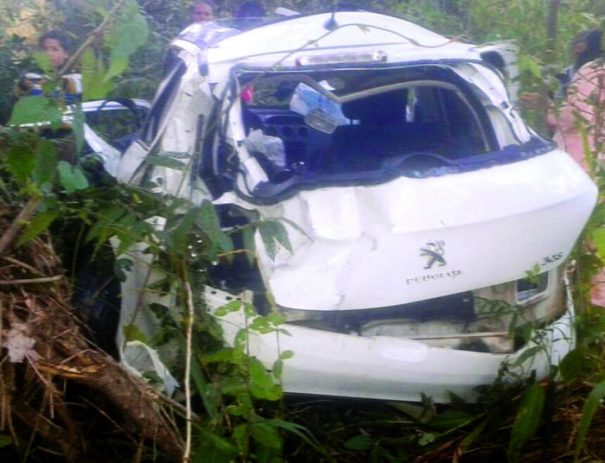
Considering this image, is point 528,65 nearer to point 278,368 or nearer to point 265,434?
point 278,368

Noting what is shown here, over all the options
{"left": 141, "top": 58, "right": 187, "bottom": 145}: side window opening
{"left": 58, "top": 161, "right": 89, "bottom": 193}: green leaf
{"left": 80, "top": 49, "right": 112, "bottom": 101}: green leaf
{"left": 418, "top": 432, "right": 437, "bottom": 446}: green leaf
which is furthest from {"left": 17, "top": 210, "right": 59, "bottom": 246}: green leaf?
{"left": 418, "top": 432, "right": 437, "bottom": 446}: green leaf

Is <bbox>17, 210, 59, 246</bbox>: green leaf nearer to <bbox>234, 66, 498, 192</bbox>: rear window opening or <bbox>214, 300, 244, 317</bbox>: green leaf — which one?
<bbox>214, 300, 244, 317</bbox>: green leaf

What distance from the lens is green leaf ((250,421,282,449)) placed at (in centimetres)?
321

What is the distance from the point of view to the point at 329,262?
128 inches

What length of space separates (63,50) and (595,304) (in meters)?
3.97

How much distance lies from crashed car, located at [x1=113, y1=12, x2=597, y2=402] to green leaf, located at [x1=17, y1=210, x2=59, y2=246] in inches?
23.2

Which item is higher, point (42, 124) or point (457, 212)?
point (42, 124)

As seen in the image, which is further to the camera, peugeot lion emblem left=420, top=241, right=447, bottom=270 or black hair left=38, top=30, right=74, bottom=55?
black hair left=38, top=30, right=74, bottom=55

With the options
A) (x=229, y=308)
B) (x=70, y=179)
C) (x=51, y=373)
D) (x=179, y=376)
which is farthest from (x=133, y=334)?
(x=70, y=179)

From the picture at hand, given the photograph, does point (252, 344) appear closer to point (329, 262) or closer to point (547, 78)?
point (329, 262)

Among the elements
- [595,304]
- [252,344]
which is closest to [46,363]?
[252,344]

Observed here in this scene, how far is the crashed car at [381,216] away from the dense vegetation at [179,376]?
124 mm

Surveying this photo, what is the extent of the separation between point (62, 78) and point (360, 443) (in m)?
1.74

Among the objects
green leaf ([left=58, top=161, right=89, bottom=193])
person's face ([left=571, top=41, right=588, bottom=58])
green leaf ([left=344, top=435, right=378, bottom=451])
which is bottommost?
green leaf ([left=344, top=435, right=378, bottom=451])
